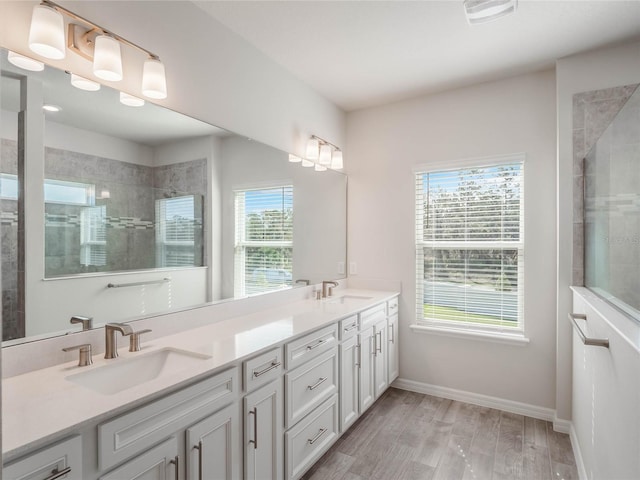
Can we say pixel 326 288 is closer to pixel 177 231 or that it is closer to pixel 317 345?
pixel 317 345

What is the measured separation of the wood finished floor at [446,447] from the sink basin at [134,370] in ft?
3.63

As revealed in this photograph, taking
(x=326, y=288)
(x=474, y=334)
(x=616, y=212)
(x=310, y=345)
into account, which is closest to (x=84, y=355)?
(x=310, y=345)

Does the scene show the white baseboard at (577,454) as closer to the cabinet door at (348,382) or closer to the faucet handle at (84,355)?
the cabinet door at (348,382)

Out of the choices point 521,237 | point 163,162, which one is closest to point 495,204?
point 521,237

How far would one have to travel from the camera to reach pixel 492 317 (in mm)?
3049

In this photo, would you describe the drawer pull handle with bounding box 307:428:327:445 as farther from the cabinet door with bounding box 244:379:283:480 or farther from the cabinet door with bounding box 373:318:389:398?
the cabinet door with bounding box 373:318:389:398

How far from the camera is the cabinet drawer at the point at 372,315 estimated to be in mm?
2707

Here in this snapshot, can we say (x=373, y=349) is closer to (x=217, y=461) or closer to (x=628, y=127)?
(x=217, y=461)

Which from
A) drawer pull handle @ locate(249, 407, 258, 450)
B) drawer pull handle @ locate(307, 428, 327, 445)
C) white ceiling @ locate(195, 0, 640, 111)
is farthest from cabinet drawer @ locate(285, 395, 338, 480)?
white ceiling @ locate(195, 0, 640, 111)

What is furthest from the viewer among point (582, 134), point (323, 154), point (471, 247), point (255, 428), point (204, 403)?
point (323, 154)

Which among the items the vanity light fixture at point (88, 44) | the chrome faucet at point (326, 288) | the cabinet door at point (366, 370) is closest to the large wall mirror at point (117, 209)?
the vanity light fixture at point (88, 44)

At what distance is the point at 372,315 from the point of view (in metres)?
2.86

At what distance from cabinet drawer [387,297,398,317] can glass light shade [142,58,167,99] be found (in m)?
2.32

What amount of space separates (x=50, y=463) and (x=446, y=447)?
2248 mm
